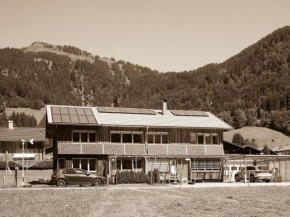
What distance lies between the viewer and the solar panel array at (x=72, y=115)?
45.4 m

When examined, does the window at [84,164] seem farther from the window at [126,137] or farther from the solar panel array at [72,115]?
the window at [126,137]

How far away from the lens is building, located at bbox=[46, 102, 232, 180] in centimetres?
4519

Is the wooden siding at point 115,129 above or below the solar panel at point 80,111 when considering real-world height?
below

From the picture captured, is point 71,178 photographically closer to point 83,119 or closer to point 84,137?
point 84,137

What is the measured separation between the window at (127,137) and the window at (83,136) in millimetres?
1955

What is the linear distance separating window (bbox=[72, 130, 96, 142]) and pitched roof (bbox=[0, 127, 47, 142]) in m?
28.0

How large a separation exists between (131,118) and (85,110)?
4637 millimetres

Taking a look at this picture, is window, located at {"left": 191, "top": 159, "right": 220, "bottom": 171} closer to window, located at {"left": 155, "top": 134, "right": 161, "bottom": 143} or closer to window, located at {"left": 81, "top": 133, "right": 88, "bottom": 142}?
window, located at {"left": 155, "top": 134, "right": 161, "bottom": 143}

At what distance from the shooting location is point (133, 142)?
158 ft

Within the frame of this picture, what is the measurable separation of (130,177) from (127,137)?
261 inches

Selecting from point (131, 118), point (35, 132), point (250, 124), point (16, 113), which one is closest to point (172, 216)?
point (131, 118)

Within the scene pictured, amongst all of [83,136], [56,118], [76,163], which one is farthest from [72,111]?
[76,163]

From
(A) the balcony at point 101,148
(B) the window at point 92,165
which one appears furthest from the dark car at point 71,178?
(B) the window at point 92,165

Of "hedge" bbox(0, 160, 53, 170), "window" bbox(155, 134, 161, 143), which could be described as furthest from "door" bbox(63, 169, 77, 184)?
"hedge" bbox(0, 160, 53, 170)
